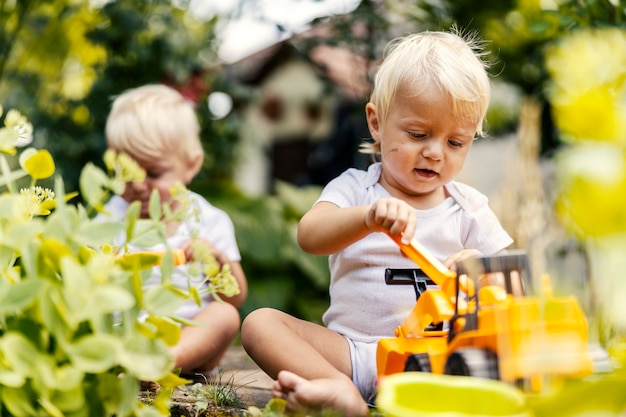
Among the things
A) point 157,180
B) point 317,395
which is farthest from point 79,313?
point 157,180

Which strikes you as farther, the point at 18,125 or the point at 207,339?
the point at 207,339

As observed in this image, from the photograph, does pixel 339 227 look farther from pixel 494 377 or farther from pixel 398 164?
pixel 494 377

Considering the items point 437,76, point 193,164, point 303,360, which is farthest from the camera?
point 193,164

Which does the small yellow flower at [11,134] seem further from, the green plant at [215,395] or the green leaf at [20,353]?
the green plant at [215,395]

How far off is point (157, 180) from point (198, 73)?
8.42 ft

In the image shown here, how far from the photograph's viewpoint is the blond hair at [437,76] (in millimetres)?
1703

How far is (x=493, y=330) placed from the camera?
109 cm

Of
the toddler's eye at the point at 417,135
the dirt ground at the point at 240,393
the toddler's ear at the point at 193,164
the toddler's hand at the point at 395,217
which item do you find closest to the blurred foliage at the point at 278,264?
the toddler's ear at the point at 193,164

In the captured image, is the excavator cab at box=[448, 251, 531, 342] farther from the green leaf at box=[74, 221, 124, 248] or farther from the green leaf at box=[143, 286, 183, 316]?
the green leaf at box=[74, 221, 124, 248]

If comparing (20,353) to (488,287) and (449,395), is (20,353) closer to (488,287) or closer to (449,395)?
(449,395)

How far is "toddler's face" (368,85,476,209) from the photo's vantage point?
169cm

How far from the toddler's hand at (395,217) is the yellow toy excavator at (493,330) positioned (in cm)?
3

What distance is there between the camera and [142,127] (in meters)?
2.54

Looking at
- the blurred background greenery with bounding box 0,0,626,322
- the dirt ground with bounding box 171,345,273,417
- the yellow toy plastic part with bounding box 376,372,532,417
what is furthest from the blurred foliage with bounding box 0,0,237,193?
the yellow toy plastic part with bounding box 376,372,532,417
